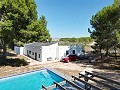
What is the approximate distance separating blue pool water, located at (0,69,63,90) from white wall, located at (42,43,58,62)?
12.0m

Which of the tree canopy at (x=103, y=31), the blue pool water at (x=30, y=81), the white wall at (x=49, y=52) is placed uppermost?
the tree canopy at (x=103, y=31)

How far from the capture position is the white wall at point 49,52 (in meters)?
37.2

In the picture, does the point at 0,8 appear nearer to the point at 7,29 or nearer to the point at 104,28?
the point at 7,29

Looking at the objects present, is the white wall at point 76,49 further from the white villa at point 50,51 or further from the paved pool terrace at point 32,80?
the paved pool terrace at point 32,80

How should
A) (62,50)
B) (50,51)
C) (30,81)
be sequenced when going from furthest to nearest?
(62,50) < (50,51) < (30,81)

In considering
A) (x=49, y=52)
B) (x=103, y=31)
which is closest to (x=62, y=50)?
(x=49, y=52)

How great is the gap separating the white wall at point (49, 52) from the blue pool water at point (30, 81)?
11974mm

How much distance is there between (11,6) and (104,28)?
65.2 ft

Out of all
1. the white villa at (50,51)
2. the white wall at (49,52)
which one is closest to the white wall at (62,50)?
the white villa at (50,51)

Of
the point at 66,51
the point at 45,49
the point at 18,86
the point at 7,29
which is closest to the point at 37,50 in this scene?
the point at 45,49

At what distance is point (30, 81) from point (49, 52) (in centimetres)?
1699

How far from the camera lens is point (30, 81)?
21672mm

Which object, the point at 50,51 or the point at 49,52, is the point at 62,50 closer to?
the point at 50,51

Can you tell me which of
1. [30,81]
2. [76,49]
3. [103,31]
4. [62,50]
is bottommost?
[30,81]
